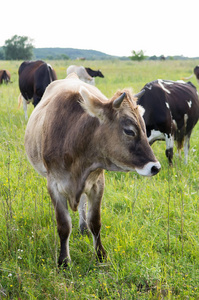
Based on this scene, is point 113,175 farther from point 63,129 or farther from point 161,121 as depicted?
point 63,129

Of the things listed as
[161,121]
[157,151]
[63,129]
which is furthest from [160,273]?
[157,151]

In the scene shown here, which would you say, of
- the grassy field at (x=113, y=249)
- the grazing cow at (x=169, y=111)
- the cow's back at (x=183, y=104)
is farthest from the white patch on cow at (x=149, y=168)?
the cow's back at (x=183, y=104)

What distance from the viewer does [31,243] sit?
2988 mm

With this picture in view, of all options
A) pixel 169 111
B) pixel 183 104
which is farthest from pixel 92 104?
pixel 183 104

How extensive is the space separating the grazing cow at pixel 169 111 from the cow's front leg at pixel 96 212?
2474 mm

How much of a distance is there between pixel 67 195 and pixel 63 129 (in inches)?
22.7

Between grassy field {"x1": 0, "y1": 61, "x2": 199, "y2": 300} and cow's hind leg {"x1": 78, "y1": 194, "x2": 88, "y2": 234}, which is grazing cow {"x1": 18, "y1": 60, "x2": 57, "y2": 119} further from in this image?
cow's hind leg {"x1": 78, "y1": 194, "x2": 88, "y2": 234}

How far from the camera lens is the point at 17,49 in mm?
66812

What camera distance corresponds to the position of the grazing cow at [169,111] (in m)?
5.14

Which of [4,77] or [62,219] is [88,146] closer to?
[62,219]

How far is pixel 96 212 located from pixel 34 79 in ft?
21.3

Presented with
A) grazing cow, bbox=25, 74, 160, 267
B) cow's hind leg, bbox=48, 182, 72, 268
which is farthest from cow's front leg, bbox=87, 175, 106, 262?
cow's hind leg, bbox=48, 182, 72, 268

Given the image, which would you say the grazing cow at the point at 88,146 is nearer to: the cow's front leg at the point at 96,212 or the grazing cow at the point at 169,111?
the cow's front leg at the point at 96,212

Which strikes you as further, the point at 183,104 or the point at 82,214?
the point at 183,104
